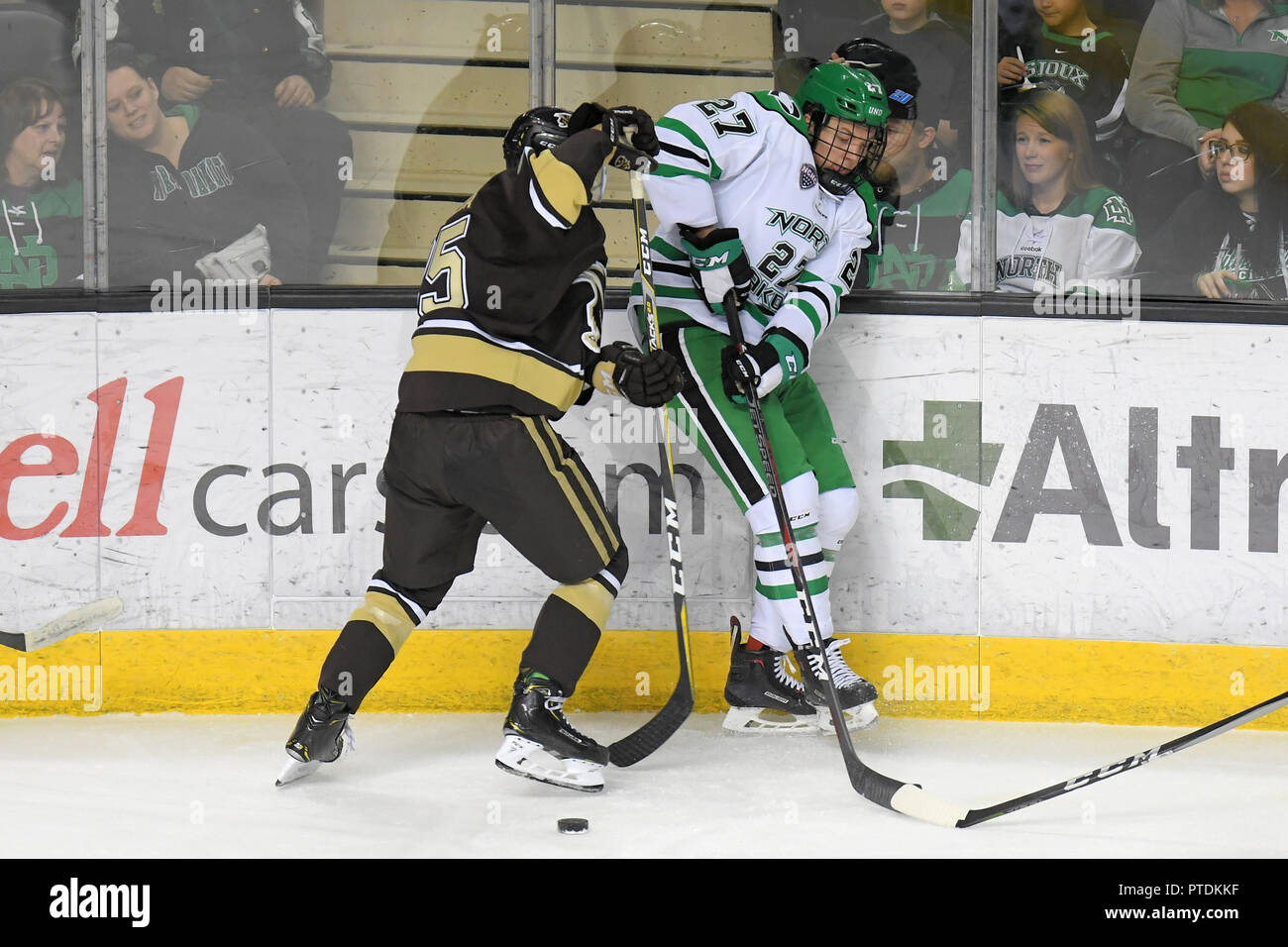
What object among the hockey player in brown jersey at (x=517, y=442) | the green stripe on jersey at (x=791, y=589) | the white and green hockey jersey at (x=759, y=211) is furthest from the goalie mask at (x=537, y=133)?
the green stripe on jersey at (x=791, y=589)

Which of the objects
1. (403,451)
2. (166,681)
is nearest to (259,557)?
(166,681)

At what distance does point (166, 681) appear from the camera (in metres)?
3.35

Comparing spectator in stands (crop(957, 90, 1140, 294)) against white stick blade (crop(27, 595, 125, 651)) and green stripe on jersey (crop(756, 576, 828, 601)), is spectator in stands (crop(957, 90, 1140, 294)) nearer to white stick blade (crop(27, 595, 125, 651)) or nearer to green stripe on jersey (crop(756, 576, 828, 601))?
green stripe on jersey (crop(756, 576, 828, 601))

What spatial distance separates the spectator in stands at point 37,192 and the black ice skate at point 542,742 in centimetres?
175

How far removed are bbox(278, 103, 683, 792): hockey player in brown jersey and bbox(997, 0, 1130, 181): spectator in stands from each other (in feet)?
4.11

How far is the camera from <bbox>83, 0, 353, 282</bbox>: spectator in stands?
3520mm

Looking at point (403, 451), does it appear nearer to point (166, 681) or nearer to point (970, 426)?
point (166, 681)

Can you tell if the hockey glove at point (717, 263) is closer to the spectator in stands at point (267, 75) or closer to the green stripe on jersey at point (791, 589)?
the green stripe on jersey at point (791, 589)

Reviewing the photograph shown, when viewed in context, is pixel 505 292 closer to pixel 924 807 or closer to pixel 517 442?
pixel 517 442

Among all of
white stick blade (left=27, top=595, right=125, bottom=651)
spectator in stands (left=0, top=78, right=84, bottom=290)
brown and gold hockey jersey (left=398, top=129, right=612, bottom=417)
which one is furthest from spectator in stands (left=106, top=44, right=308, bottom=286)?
brown and gold hockey jersey (left=398, top=129, right=612, bottom=417)

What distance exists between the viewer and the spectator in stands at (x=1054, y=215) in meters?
3.46

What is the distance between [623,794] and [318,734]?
610mm

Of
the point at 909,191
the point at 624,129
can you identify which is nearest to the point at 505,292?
the point at 624,129
